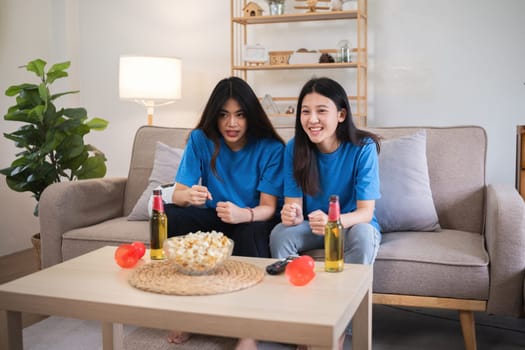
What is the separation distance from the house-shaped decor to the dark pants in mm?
1890

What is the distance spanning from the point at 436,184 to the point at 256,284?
131 centimetres

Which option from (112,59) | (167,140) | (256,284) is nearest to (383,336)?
(256,284)

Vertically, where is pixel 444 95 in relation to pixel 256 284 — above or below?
above

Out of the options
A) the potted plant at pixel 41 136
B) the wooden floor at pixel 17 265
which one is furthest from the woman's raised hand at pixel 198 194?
the wooden floor at pixel 17 265

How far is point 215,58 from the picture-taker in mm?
4309

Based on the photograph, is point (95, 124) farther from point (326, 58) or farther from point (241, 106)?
point (326, 58)

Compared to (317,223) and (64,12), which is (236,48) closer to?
(64,12)

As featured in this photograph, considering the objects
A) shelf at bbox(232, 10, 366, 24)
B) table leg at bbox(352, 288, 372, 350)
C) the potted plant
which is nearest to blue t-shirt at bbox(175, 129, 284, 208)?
table leg at bbox(352, 288, 372, 350)

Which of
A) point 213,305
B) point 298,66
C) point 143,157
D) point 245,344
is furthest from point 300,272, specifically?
point 298,66

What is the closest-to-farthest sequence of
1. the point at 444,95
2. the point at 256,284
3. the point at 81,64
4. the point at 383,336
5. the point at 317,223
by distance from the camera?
the point at 256,284 < the point at 317,223 < the point at 383,336 < the point at 444,95 < the point at 81,64

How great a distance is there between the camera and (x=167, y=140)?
3.06 metres

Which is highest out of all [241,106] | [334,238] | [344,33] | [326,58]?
[344,33]

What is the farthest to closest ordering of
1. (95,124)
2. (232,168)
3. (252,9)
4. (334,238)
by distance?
(252,9) → (95,124) → (232,168) → (334,238)

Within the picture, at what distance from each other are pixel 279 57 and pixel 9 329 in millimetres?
2688
